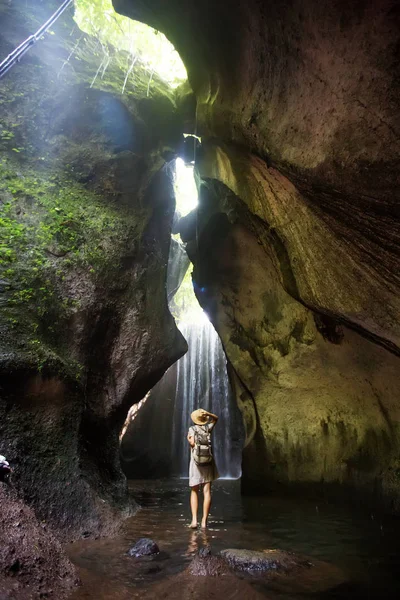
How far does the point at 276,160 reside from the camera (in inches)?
234

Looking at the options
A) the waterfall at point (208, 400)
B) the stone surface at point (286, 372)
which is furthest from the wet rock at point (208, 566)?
the waterfall at point (208, 400)

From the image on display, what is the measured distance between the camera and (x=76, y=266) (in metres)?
7.53

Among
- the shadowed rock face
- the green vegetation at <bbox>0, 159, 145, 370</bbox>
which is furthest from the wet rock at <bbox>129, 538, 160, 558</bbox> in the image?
the shadowed rock face

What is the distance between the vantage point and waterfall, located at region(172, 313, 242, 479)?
677 inches

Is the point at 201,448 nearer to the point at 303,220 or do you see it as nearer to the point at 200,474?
the point at 200,474

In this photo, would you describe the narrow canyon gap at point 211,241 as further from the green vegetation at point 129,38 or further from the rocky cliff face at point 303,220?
the green vegetation at point 129,38

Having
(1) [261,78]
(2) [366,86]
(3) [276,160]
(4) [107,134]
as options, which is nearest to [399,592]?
(2) [366,86]

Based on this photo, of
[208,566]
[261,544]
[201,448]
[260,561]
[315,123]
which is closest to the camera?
[208,566]

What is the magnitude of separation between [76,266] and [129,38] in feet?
29.1

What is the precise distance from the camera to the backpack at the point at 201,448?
229 inches

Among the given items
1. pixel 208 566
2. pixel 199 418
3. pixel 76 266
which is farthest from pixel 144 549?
pixel 76 266

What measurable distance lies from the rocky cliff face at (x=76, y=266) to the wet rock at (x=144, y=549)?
1096 millimetres

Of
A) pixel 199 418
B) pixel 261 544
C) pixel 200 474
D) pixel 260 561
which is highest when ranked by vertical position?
pixel 199 418

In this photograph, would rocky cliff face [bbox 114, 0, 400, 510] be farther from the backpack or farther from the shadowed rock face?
the backpack
